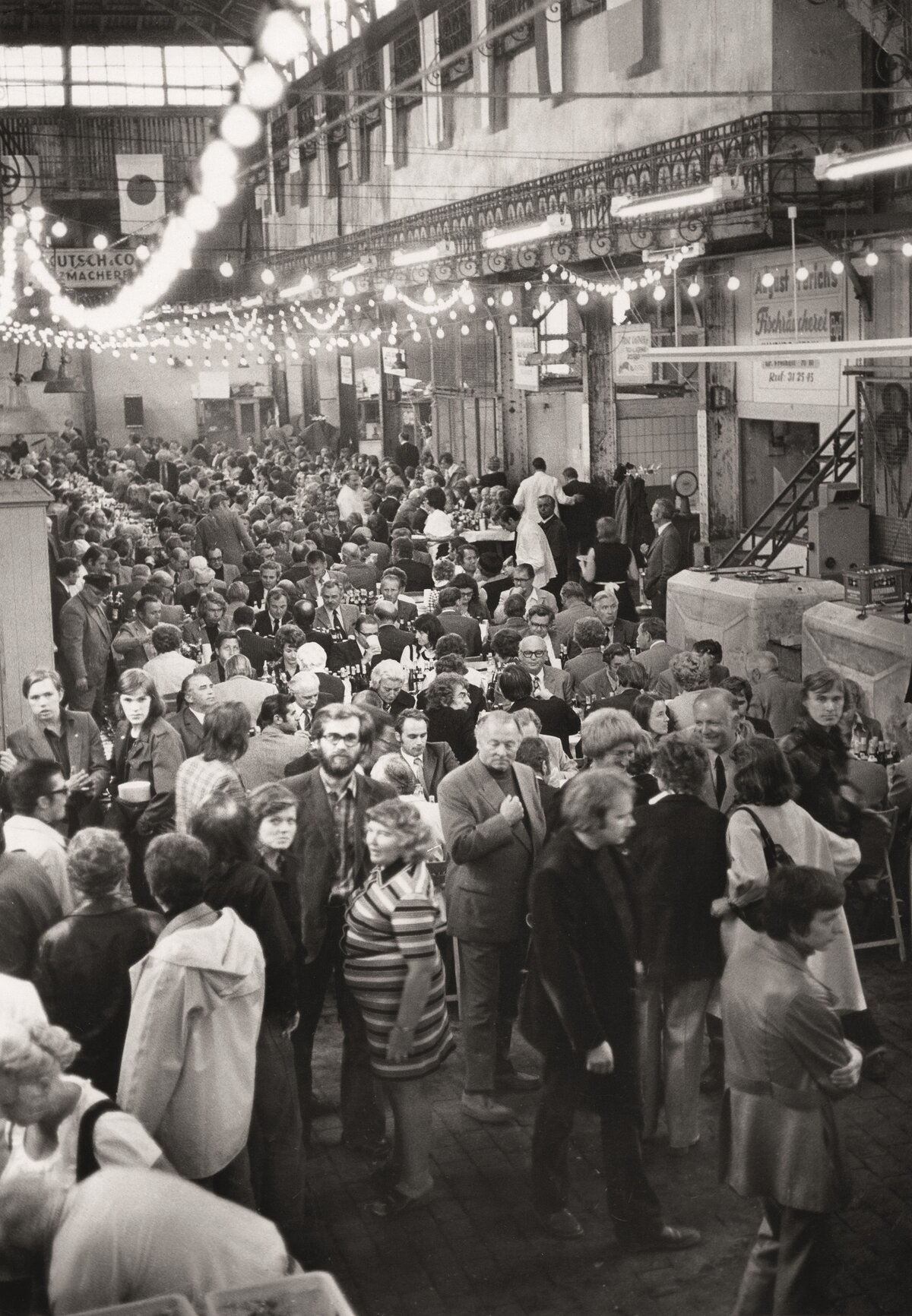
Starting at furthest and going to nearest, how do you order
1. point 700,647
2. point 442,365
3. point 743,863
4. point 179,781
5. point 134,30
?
point 134,30 → point 442,365 → point 700,647 → point 179,781 → point 743,863

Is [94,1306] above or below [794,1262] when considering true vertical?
above

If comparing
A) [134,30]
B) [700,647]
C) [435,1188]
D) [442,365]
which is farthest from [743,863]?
[134,30]

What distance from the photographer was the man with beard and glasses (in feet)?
18.0

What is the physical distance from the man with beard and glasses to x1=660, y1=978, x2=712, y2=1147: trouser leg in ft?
3.46

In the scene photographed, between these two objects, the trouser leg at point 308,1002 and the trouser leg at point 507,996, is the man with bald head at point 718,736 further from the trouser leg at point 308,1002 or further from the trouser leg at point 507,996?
the trouser leg at point 308,1002

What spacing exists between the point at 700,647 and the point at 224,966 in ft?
16.0

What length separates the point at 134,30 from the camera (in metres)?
40.1

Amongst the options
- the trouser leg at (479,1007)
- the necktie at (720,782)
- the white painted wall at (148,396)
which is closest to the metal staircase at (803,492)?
the necktie at (720,782)

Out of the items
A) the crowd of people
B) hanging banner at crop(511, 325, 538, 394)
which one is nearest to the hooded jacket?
the crowd of people

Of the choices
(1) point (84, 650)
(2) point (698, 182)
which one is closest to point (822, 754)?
(1) point (84, 650)

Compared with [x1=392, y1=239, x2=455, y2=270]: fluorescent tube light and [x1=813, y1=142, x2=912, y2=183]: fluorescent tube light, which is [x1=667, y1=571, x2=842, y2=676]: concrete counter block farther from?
[x1=392, y1=239, x2=455, y2=270]: fluorescent tube light

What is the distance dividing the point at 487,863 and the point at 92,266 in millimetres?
19020

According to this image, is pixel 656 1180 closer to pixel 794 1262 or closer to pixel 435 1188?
pixel 435 1188

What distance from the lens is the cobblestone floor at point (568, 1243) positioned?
464 cm
